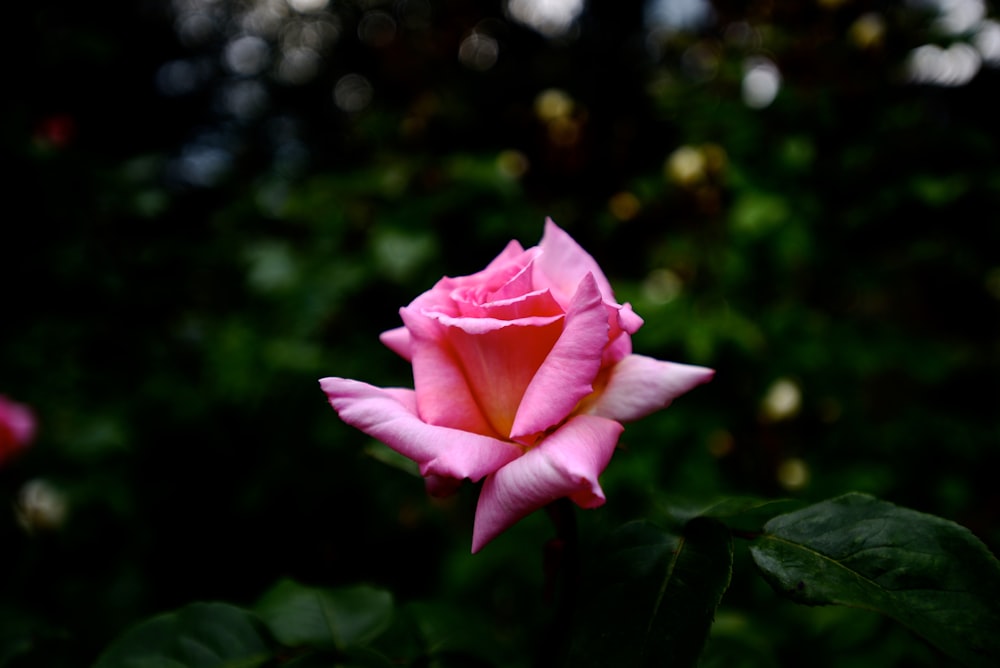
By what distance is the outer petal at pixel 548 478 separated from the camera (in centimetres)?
38

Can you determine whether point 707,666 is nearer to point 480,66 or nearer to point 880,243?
point 880,243

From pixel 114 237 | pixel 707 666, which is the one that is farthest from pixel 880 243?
pixel 114 237

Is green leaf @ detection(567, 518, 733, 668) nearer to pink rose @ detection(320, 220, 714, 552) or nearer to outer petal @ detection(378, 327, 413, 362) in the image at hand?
pink rose @ detection(320, 220, 714, 552)

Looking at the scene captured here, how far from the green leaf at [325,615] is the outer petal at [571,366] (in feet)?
0.81

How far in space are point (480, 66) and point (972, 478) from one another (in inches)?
114

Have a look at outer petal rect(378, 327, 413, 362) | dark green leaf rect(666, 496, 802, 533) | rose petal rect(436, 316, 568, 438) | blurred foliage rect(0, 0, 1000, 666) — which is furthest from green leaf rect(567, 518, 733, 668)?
blurred foliage rect(0, 0, 1000, 666)

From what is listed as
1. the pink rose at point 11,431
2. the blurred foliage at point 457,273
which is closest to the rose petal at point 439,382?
the blurred foliage at point 457,273

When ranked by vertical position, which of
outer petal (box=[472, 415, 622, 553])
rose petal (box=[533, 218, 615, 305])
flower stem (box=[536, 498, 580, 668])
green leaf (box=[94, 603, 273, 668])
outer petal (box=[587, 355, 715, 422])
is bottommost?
green leaf (box=[94, 603, 273, 668])

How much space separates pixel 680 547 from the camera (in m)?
0.42

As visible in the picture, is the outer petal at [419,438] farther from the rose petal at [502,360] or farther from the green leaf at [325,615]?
the green leaf at [325,615]

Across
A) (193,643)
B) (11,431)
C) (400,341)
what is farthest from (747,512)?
(11,431)

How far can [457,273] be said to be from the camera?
159cm

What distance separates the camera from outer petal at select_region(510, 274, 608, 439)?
0.41 metres

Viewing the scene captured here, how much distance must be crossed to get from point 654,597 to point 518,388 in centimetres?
17
